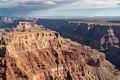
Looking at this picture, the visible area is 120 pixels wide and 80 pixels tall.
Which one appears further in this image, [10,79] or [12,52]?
[12,52]

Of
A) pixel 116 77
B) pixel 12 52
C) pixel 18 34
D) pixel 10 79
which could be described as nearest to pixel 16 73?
pixel 10 79

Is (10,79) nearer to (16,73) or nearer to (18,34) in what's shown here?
(16,73)

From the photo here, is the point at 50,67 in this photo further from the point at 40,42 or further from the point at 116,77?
the point at 116,77

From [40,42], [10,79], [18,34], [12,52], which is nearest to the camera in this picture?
[10,79]

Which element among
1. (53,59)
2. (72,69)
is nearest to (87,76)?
(72,69)

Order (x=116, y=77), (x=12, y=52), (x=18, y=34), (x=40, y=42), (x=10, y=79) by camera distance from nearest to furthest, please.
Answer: (x=10, y=79) < (x=12, y=52) < (x=18, y=34) < (x=40, y=42) < (x=116, y=77)

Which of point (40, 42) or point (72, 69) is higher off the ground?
point (40, 42)

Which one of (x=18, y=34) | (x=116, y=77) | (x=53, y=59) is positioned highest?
(x=18, y=34)
